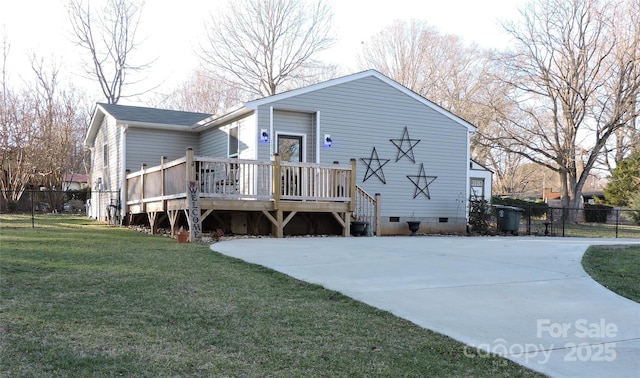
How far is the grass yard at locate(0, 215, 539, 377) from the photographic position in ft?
10.8

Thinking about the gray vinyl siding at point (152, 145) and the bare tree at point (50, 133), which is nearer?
the gray vinyl siding at point (152, 145)

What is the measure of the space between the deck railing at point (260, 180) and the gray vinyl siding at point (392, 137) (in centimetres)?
202

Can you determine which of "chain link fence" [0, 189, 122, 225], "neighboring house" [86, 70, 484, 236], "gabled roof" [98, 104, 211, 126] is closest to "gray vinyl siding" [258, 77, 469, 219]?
"neighboring house" [86, 70, 484, 236]

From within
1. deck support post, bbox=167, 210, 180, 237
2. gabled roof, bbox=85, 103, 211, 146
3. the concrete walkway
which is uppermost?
gabled roof, bbox=85, 103, 211, 146

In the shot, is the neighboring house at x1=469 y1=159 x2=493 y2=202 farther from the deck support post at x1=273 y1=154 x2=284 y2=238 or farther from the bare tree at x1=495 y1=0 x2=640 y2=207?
the deck support post at x1=273 y1=154 x2=284 y2=238

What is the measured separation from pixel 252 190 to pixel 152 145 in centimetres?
645

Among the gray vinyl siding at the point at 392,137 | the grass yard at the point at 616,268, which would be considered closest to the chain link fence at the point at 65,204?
the gray vinyl siding at the point at 392,137

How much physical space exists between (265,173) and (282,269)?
585cm

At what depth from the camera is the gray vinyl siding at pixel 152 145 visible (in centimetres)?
1677

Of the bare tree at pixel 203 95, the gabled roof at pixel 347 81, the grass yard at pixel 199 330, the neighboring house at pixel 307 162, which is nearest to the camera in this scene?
Result: the grass yard at pixel 199 330

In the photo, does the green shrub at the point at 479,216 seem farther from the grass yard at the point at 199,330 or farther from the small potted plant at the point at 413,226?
the grass yard at the point at 199,330

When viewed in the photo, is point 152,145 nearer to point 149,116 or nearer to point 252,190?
point 149,116

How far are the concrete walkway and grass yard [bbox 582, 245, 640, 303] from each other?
21cm

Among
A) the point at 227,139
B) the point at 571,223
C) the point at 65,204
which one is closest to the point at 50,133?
the point at 65,204
